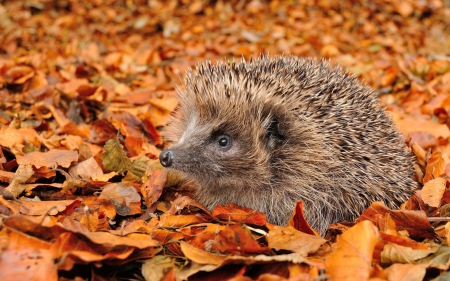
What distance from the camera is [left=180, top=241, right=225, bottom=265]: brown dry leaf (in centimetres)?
209

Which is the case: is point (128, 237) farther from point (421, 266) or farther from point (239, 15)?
point (239, 15)

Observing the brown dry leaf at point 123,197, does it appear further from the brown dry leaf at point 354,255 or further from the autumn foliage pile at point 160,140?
the brown dry leaf at point 354,255

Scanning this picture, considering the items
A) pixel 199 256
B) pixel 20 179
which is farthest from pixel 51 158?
pixel 199 256

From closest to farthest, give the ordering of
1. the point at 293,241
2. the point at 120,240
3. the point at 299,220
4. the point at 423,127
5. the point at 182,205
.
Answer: the point at 120,240, the point at 293,241, the point at 299,220, the point at 182,205, the point at 423,127

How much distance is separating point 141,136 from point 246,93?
48.0 inches

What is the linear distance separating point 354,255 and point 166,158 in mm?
1204

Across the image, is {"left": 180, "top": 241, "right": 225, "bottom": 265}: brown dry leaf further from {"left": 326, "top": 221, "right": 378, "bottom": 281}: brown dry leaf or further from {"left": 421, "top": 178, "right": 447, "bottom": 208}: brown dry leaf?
{"left": 421, "top": 178, "right": 447, "bottom": 208}: brown dry leaf

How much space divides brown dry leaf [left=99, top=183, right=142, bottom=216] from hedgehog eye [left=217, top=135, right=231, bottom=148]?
0.57m

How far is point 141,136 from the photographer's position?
3.78 m

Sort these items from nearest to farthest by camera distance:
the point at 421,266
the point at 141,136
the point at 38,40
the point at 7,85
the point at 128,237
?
the point at 421,266 → the point at 128,237 → the point at 141,136 → the point at 7,85 → the point at 38,40

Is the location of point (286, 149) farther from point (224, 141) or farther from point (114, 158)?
point (114, 158)

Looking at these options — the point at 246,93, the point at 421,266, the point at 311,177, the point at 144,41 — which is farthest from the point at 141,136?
the point at 144,41

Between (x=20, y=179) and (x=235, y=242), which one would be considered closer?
(x=235, y=242)

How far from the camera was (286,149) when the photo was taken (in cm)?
293
